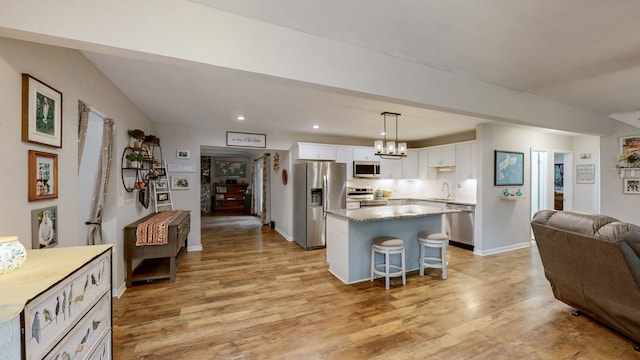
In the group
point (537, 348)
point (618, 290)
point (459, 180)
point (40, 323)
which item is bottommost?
point (537, 348)

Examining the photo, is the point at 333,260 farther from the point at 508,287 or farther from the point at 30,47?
the point at 30,47

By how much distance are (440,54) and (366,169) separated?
3970 mm

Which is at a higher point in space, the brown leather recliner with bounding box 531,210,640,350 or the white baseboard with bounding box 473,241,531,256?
the brown leather recliner with bounding box 531,210,640,350

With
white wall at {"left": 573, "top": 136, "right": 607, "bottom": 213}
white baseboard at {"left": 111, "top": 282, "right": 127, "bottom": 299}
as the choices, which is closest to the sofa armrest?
white baseboard at {"left": 111, "top": 282, "right": 127, "bottom": 299}

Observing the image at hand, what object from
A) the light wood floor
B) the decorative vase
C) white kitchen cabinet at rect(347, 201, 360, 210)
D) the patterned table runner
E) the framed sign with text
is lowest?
the light wood floor

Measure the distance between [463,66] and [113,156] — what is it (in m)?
3.96

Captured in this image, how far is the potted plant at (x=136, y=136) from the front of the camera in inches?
136

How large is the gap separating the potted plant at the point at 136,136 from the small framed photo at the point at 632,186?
7.62 metres

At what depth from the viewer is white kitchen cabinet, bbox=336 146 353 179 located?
5.92 m

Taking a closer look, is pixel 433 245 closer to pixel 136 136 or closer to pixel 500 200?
pixel 500 200

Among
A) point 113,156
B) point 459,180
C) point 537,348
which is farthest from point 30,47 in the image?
point 459,180

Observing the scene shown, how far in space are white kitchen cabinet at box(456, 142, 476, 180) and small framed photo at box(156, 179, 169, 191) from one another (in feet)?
19.1

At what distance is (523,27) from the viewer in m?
1.86

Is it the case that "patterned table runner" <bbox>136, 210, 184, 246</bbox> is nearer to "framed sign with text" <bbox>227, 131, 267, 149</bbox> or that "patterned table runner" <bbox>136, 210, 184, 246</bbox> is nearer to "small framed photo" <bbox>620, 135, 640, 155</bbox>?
"framed sign with text" <bbox>227, 131, 267, 149</bbox>
